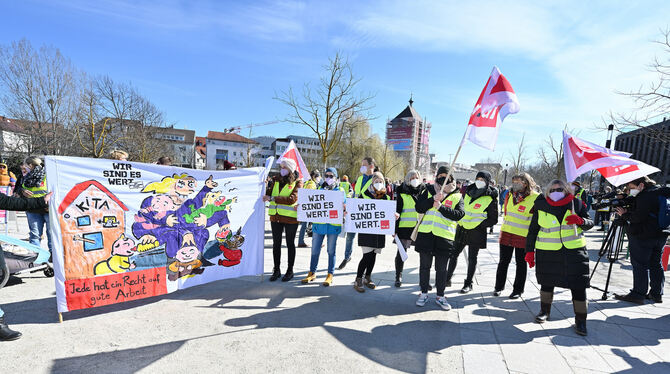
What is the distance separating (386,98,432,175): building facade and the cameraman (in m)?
46.0

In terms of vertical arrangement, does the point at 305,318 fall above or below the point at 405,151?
below

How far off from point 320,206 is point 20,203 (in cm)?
356

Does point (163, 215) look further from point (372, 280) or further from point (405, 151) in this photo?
point (405, 151)

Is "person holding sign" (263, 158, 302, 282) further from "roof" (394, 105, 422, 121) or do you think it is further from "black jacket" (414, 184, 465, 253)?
"roof" (394, 105, 422, 121)

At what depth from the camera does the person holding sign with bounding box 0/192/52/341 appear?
117 inches

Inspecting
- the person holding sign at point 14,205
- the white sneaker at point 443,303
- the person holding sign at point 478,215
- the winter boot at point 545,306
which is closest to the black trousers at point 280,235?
the white sneaker at point 443,303

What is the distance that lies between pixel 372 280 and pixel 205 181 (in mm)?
3200

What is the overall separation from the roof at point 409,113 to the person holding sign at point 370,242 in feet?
252

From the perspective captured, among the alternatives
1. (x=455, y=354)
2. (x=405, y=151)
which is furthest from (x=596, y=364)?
(x=405, y=151)

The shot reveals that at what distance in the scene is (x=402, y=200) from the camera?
4.80 meters

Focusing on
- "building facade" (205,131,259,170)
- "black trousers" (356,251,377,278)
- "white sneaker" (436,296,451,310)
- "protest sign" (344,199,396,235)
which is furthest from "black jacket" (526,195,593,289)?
"building facade" (205,131,259,170)

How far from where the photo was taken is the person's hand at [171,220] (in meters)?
4.03

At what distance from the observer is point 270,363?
2.80 meters

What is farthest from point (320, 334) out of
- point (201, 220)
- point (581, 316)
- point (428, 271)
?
point (581, 316)
